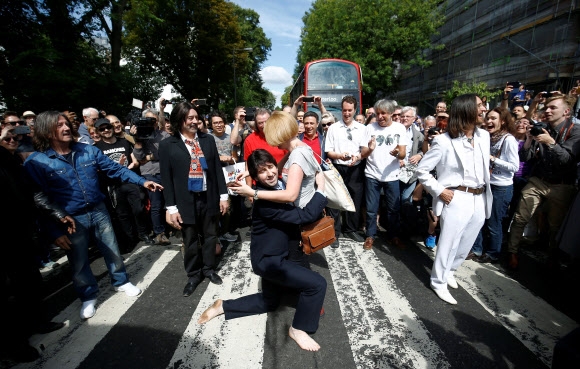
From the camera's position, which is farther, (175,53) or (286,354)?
(175,53)

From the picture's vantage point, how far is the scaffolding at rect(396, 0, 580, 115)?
Result: 14.0 meters

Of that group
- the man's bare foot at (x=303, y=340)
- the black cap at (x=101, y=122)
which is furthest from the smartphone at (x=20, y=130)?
the man's bare foot at (x=303, y=340)

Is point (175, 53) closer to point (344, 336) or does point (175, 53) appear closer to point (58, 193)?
point (58, 193)

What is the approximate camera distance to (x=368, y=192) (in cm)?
456

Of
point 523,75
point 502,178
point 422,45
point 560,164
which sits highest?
point 422,45

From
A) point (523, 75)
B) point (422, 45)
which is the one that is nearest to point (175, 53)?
point (422, 45)

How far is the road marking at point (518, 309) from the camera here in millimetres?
2585

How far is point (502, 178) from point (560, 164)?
614 mm

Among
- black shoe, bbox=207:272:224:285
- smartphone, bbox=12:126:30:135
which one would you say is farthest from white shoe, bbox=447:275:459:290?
smartphone, bbox=12:126:30:135

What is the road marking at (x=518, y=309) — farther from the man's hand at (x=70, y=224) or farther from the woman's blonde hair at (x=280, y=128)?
the man's hand at (x=70, y=224)

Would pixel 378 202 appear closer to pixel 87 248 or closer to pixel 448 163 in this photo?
pixel 448 163

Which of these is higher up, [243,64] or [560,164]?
[243,64]

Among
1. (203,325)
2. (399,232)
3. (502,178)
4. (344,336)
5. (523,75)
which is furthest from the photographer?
(523,75)

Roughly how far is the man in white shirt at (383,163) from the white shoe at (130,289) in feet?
10.7
